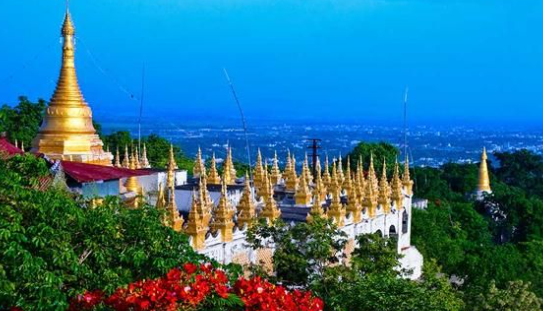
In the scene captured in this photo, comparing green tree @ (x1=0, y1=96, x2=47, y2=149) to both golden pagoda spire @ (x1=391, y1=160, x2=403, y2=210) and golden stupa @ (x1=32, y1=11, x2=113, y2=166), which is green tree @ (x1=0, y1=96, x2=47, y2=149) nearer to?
golden stupa @ (x1=32, y1=11, x2=113, y2=166)

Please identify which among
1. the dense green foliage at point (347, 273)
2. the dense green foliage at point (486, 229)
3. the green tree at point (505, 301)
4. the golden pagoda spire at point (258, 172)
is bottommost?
the dense green foliage at point (486, 229)

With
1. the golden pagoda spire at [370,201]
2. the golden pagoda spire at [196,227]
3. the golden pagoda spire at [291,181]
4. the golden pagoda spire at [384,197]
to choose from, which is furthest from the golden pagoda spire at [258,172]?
the golden pagoda spire at [196,227]

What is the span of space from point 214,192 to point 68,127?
5230mm

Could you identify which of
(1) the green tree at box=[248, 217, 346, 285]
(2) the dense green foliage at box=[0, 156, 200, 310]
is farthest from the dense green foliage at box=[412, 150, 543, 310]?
(2) the dense green foliage at box=[0, 156, 200, 310]

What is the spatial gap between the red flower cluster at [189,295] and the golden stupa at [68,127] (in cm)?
1735

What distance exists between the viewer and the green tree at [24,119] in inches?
1836

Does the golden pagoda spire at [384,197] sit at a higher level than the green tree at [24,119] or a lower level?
lower

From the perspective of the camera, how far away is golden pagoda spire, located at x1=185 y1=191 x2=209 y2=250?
21.4 m

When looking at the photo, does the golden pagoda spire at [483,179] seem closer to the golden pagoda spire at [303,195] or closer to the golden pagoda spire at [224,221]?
the golden pagoda spire at [303,195]

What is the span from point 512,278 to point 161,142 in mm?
30988

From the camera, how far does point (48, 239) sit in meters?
12.3

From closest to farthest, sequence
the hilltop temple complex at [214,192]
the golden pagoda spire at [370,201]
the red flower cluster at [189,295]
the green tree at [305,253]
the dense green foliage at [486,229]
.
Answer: the red flower cluster at [189,295] < the green tree at [305,253] < the hilltop temple complex at [214,192] < the dense green foliage at [486,229] < the golden pagoda spire at [370,201]

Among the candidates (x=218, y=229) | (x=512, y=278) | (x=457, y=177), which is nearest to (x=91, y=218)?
(x=218, y=229)

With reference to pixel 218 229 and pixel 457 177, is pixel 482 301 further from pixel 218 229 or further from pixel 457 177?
pixel 457 177
